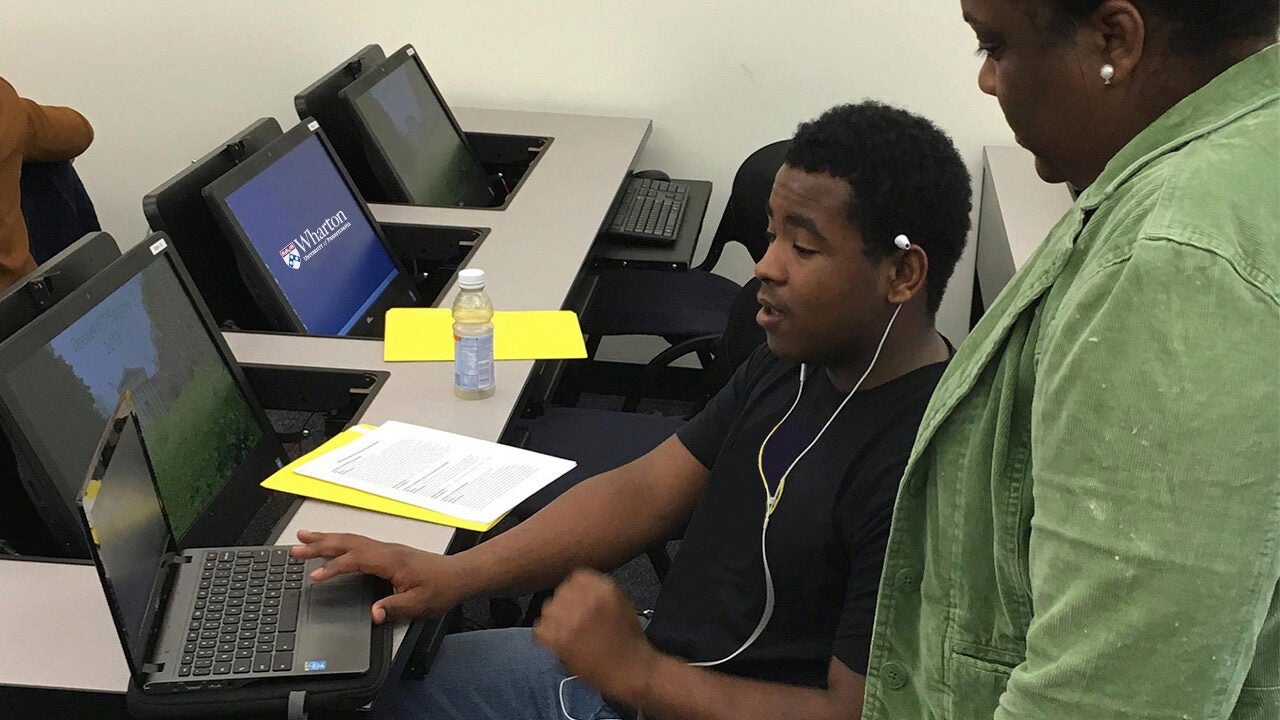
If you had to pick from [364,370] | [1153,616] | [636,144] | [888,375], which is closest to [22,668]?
[364,370]

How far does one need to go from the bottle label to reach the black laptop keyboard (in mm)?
525

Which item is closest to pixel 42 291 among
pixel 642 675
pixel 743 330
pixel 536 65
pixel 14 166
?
pixel 642 675

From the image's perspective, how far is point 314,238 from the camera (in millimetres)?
2309

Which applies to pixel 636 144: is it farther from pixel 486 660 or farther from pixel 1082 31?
pixel 1082 31

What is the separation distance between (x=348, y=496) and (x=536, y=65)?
227 centimetres

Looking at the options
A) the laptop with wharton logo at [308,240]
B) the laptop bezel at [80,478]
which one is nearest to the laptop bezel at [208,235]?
the laptop with wharton logo at [308,240]

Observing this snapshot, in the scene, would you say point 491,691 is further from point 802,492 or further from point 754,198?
point 754,198

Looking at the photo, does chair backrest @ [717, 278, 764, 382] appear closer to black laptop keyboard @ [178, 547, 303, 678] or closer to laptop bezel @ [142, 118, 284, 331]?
laptop bezel @ [142, 118, 284, 331]

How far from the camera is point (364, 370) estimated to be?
78.9 inches

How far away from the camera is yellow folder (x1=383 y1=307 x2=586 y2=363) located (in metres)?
2.08

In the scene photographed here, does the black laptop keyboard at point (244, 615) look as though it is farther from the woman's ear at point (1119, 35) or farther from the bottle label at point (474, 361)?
the woman's ear at point (1119, 35)

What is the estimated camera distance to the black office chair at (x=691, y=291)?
9.74 ft

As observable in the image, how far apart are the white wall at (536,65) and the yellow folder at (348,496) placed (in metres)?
2.16

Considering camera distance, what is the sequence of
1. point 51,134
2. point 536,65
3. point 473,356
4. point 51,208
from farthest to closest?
1. point 536,65
2. point 51,208
3. point 51,134
4. point 473,356
